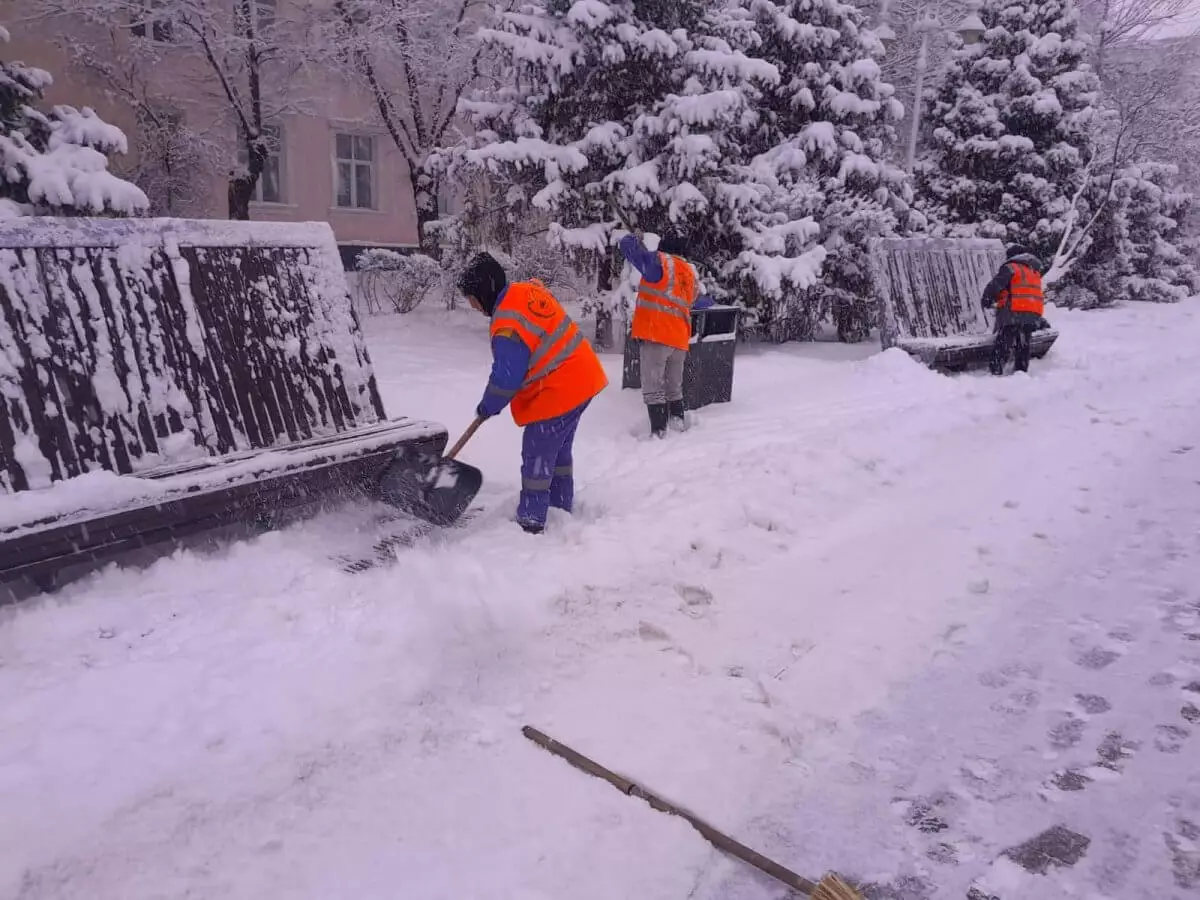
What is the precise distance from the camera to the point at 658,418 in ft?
21.7

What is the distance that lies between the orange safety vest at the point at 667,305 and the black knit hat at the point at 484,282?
7.51ft

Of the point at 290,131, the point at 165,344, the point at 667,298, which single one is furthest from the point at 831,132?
the point at 290,131

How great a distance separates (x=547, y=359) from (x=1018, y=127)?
1686cm

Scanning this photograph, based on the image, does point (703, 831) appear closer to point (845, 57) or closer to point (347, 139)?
point (845, 57)

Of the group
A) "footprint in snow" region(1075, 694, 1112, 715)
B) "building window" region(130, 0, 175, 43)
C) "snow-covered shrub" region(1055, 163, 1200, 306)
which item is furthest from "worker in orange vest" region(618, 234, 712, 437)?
"snow-covered shrub" region(1055, 163, 1200, 306)

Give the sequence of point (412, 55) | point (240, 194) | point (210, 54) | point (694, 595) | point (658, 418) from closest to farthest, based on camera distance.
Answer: point (694, 595) → point (658, 418) → point (210, 54) → point (412, 55) → point (240, 194)

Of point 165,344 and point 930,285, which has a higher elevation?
point 165,344

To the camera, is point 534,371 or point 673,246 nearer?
point 534,371

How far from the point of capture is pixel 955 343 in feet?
31.7

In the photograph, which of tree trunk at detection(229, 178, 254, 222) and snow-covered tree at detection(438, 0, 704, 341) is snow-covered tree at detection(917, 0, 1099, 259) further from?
tree trunk at detection(229, 178, 254, 222)

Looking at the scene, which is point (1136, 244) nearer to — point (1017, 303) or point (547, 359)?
point (1017, 303)

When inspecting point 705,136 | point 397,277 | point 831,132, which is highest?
point 831,132

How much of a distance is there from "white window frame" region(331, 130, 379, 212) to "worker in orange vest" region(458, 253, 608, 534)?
17260 mm

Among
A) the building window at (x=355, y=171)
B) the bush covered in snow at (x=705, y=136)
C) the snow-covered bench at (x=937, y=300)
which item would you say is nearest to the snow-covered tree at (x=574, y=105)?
the bush covered in snow at (x=705, y=136)
